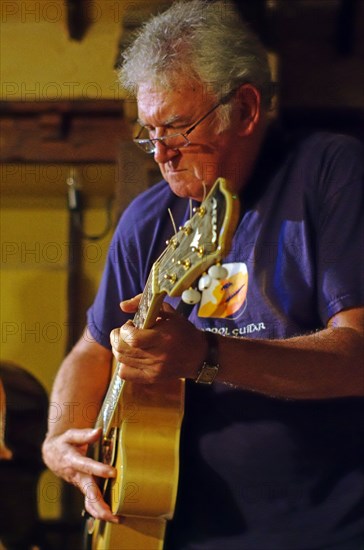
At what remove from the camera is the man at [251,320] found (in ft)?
4.00

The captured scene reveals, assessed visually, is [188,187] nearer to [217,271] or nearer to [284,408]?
[284,408]

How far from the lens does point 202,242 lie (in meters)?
0.97

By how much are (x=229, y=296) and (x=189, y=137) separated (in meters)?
0.31

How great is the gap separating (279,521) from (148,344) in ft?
1.46

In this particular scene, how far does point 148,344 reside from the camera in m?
1.12

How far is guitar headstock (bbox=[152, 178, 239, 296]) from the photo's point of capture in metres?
0.93

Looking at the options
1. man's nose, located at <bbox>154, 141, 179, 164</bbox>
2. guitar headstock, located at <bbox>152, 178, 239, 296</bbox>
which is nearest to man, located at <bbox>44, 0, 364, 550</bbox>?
man's nose, located at <bbox>154, 141, 179, 164</bbox>

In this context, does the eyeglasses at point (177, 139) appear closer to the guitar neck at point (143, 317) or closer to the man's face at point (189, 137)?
the man's face at point (189, 137)

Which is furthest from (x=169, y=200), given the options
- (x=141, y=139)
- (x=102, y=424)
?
(x=102, y=424)

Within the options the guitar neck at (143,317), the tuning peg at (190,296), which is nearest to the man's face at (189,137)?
the guitar neck at (143,317)

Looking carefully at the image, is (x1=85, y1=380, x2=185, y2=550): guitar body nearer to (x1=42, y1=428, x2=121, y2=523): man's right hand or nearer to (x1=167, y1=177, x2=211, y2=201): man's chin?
(x1=42, y1=428, x2=121, y2=523): man's right hand

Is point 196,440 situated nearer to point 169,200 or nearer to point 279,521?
point 279,521

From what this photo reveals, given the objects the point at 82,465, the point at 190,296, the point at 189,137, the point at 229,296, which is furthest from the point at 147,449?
the point at 189,137

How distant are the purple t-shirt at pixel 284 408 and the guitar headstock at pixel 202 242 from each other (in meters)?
0.34
